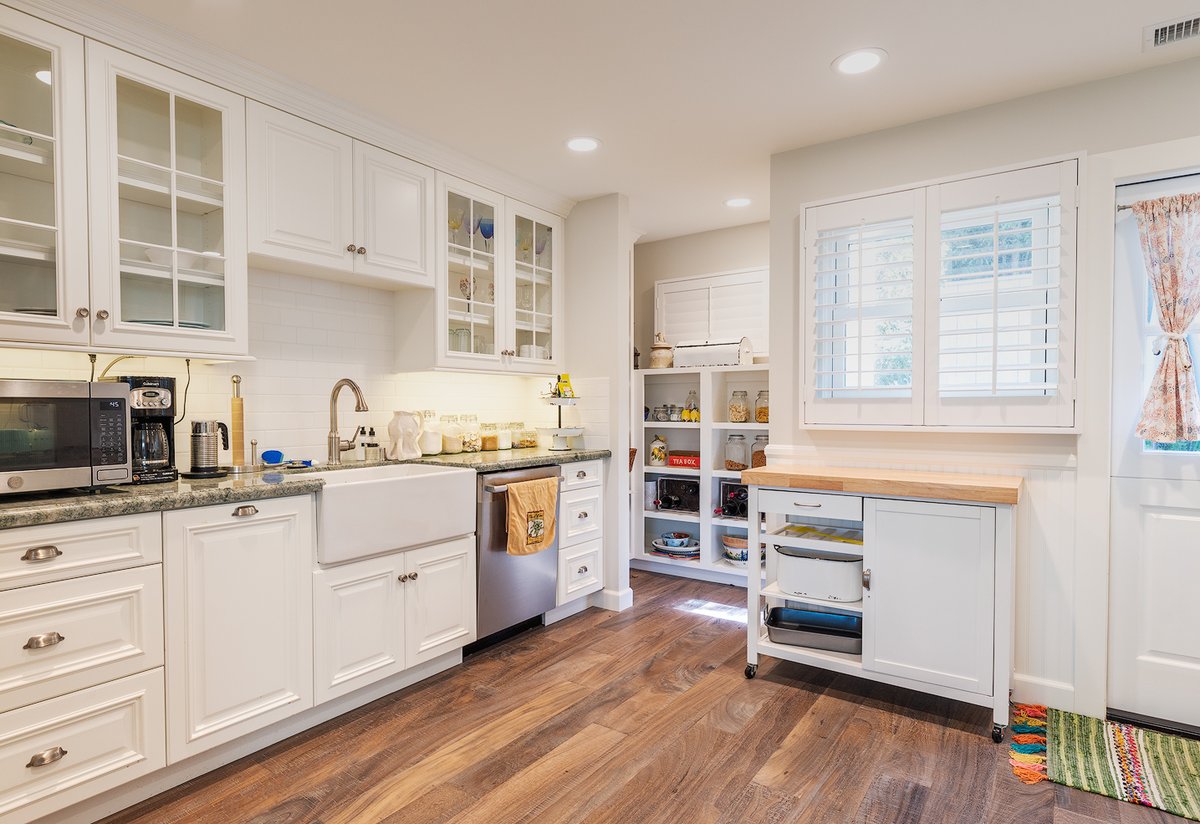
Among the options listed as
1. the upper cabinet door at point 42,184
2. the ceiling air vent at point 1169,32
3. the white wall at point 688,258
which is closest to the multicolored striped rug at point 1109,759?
the ceiling air vent at point 1169,32

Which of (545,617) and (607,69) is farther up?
(607,69)

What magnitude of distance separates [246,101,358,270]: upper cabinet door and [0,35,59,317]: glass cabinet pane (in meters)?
0.62

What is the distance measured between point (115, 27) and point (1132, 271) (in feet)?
12.4

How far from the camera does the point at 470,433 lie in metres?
3.68

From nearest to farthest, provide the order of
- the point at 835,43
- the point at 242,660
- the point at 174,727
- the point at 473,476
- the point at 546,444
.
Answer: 1. the point at 174,727
2. the point at 242,660
3. the point at 835,43
4. the point at 473,476
5. the point at 546,444

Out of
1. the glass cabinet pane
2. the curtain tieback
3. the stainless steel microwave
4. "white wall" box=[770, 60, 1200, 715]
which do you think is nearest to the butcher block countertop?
"white wall" box=[770, 60, 1200, 715]

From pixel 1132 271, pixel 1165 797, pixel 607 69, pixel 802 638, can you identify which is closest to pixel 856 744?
pixel 802 638

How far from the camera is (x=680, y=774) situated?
7.07ft

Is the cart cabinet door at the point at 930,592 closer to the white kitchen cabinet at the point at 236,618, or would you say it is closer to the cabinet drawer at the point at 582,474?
the cabinet drawer at the point at 582,474

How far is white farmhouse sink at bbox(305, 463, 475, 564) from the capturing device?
239 cm

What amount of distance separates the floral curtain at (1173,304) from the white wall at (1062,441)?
14cm

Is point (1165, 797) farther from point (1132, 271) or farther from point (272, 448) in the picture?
point (272, 448)

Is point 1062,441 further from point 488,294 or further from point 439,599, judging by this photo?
point 488,294

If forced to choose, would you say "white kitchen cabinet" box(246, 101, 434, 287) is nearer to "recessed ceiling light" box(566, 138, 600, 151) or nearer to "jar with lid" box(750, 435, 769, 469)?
"recessed ceiling light" box(566, 138, 600, 151)
